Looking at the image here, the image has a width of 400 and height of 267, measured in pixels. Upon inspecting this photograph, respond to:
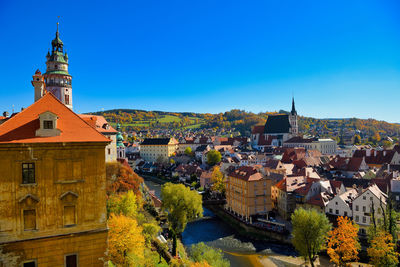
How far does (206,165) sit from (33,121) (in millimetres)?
66166

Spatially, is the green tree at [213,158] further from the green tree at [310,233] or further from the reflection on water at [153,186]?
the green tree at [310,233]

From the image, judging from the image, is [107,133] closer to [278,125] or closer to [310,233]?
[310,233]

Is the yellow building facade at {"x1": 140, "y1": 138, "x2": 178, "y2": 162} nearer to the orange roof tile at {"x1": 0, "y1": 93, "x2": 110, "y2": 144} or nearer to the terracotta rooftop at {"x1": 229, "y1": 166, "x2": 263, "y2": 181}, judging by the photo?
the terracotta rooftop at {"x1": 229, "y1": 166, "x2": 263, "y2": 181}

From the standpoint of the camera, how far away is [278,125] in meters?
118

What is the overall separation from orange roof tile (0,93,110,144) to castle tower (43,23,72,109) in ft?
95.2

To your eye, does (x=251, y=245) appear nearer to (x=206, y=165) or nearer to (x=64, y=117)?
(x=64, y=117)

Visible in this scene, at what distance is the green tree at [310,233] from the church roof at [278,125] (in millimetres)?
92315

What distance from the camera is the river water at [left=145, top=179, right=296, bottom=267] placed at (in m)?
28.7

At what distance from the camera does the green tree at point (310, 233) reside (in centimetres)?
2556

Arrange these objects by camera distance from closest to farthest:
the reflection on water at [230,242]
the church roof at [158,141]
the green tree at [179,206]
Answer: the reflection on water at [230,242] → the green tree at [179,206] → the church roof at [158,141]

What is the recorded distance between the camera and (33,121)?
11.2 metres

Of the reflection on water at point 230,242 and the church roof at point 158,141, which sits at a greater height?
the church roof at point 158,141

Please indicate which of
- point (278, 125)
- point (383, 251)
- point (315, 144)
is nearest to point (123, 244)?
point (383, 251)


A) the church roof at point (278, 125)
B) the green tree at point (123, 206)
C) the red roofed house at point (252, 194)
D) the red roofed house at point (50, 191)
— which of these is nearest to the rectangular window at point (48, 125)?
the red roofed house at point (50, 191)
